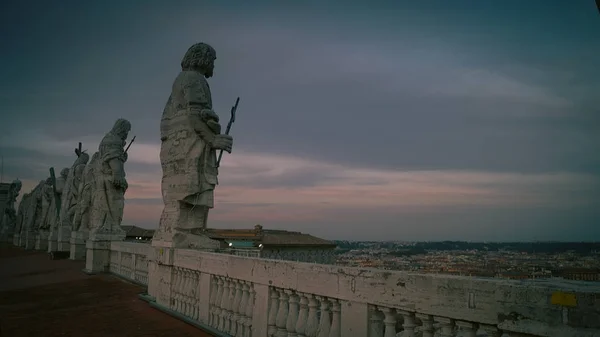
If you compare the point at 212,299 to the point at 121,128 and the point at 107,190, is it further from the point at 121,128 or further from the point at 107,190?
the point at 121,128

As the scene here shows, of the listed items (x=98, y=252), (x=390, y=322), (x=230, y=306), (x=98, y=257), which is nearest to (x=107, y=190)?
(x=98, y=252)

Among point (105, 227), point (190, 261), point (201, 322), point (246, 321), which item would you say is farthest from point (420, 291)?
point (105, 227)

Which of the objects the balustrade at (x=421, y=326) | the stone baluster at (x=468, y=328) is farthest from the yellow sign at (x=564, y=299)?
the stone baluster at (x=468, y=328)

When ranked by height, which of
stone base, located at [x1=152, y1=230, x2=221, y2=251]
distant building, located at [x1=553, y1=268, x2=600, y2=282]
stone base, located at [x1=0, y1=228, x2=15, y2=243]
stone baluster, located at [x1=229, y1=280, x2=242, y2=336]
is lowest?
stone base, located at [x1=0, y1=228, x2=15, y2=243]

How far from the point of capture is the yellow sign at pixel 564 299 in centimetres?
254

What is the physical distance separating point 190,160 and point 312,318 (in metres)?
4.58

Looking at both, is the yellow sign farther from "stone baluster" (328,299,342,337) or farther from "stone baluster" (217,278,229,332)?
"stone baluster" (217,278,229,332)

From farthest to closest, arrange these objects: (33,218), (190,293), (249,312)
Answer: (33,218), (190,293), (249,312)

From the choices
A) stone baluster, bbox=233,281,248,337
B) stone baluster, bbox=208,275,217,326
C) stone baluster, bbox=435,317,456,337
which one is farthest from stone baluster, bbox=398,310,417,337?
stone baluster, bbox=208,275,217,326

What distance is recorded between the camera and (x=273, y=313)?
4973 mm

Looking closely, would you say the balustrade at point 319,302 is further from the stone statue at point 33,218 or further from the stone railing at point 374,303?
the stone statue at point 33,218

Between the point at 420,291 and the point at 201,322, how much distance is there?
438cm

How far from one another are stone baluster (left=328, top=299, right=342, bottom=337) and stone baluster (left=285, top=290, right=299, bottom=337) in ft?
2.14

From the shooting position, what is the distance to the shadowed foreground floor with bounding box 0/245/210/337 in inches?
257
